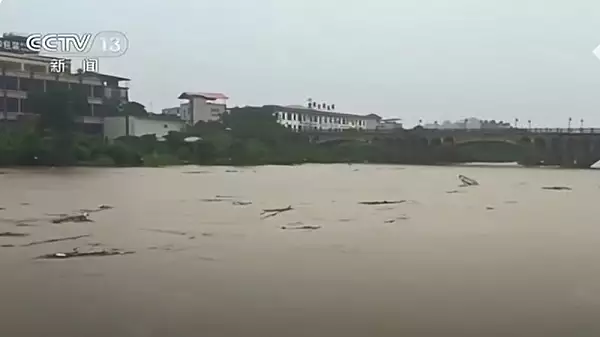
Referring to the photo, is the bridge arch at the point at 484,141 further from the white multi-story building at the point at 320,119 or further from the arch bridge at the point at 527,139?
the white multi-story building at the point at 320,119

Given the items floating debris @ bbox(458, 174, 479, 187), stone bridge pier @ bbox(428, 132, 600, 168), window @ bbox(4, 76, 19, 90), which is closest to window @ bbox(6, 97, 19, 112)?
window @ bbox(4, 76, 19, 90)

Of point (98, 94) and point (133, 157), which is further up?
point (98, 94)

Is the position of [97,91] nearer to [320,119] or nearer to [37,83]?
[37,83]

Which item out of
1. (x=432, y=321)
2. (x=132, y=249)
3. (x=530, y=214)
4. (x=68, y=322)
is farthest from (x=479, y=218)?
(x=68, y=322)

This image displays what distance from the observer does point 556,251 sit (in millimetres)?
3191

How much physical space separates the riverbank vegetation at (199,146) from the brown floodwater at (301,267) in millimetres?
1595

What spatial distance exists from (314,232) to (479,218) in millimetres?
1229

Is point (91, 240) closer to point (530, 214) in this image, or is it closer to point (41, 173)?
point (530, 214)

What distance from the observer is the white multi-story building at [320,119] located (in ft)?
31.4

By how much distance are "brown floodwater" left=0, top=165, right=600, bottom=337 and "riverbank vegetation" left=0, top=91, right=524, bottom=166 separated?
160cm

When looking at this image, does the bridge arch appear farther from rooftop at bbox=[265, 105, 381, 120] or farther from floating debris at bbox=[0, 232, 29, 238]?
floating debris at bbox=[0, 232, 29, 238]

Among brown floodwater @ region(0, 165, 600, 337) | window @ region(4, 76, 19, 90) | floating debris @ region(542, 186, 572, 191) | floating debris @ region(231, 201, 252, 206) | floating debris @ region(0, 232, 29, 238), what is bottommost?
brown floodwater @ region(0, 165, 600, 337)

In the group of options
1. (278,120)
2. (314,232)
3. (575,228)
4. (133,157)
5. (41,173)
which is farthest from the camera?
(278,120)

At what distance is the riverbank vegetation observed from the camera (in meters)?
7.05
